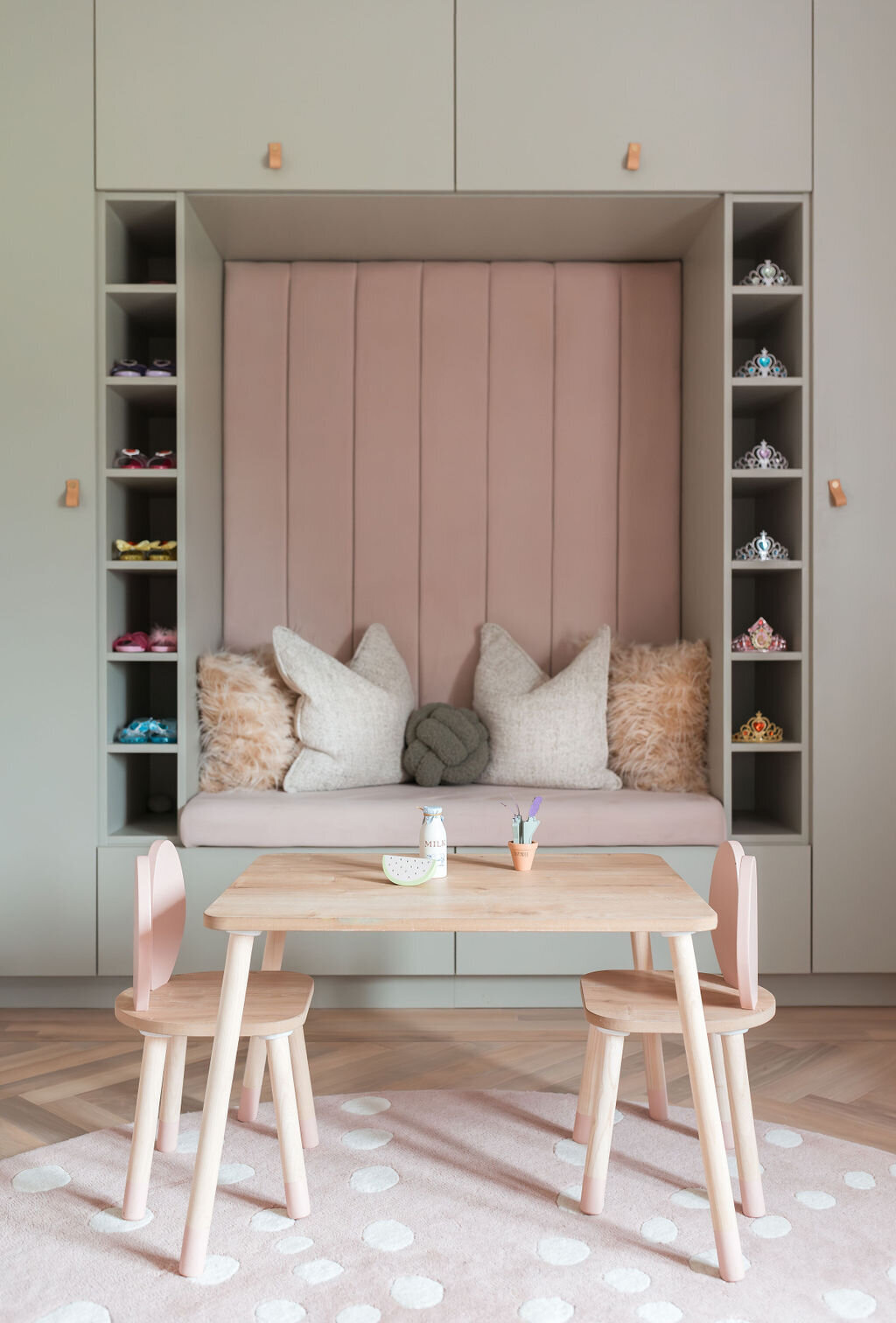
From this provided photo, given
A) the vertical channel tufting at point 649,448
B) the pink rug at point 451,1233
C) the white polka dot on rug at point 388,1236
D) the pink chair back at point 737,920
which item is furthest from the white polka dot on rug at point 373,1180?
the vertical channel tufting at point 649,448

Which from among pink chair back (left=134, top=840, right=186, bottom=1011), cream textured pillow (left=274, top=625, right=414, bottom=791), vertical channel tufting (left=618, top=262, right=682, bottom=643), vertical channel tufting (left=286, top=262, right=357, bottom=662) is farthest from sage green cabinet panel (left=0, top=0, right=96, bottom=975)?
vertical channel tufting (left=618, top=262, right=682, bottom=643)

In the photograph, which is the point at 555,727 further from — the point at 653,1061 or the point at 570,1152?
the point at 570,1152

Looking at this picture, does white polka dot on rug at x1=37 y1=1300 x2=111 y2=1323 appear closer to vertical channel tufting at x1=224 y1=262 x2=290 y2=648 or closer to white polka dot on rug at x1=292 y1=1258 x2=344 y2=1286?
white polka dot on rug at x1=292 y1=1258 x2=344 y2=1286

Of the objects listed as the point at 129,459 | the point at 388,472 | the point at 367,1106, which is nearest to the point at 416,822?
the point at 367,1106

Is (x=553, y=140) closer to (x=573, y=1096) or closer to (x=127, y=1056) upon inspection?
(x=573, y=1096)

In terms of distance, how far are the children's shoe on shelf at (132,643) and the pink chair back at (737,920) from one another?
173 cm

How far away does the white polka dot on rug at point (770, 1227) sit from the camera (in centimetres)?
171

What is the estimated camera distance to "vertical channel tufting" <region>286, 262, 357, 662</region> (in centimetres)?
335

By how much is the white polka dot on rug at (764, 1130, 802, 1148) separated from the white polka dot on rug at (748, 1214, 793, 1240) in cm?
29

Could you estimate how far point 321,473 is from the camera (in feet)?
11.0

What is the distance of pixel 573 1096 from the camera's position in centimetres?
227

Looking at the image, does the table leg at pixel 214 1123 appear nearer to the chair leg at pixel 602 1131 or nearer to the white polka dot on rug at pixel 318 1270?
the white polka dot on rug at pixel 318 1270

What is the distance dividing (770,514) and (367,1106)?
210 centimetres

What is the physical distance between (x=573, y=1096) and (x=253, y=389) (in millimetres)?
2338
